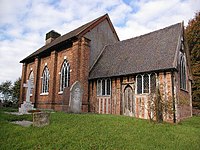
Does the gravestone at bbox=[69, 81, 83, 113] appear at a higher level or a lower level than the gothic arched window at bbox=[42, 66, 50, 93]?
lower

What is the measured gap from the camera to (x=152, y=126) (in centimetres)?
962

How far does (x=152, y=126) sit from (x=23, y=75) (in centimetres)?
2228

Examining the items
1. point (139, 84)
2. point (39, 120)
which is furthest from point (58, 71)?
point (39, 120)

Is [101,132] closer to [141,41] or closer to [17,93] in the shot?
[141,41]

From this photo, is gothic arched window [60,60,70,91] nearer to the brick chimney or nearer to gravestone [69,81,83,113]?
gravestone [69,81,83,113]

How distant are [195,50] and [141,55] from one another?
14.4 m

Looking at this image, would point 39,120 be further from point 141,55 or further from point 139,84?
point 141,55

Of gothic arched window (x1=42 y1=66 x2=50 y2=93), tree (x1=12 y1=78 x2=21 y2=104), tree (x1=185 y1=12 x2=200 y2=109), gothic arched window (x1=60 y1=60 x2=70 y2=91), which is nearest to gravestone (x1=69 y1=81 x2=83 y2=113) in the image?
gothic arched window (x1=60 y1=60 x2=70 y2=91)

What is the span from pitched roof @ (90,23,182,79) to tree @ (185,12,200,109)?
1022 centimetres

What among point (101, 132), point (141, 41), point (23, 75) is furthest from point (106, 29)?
point (101, 132)

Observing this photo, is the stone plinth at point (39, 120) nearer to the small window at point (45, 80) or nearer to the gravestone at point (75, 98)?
the gravestone at point (75, 98)

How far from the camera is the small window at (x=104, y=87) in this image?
15.9 meters

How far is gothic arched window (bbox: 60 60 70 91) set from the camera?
18.6 meters

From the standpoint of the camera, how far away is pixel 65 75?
19.0 m
